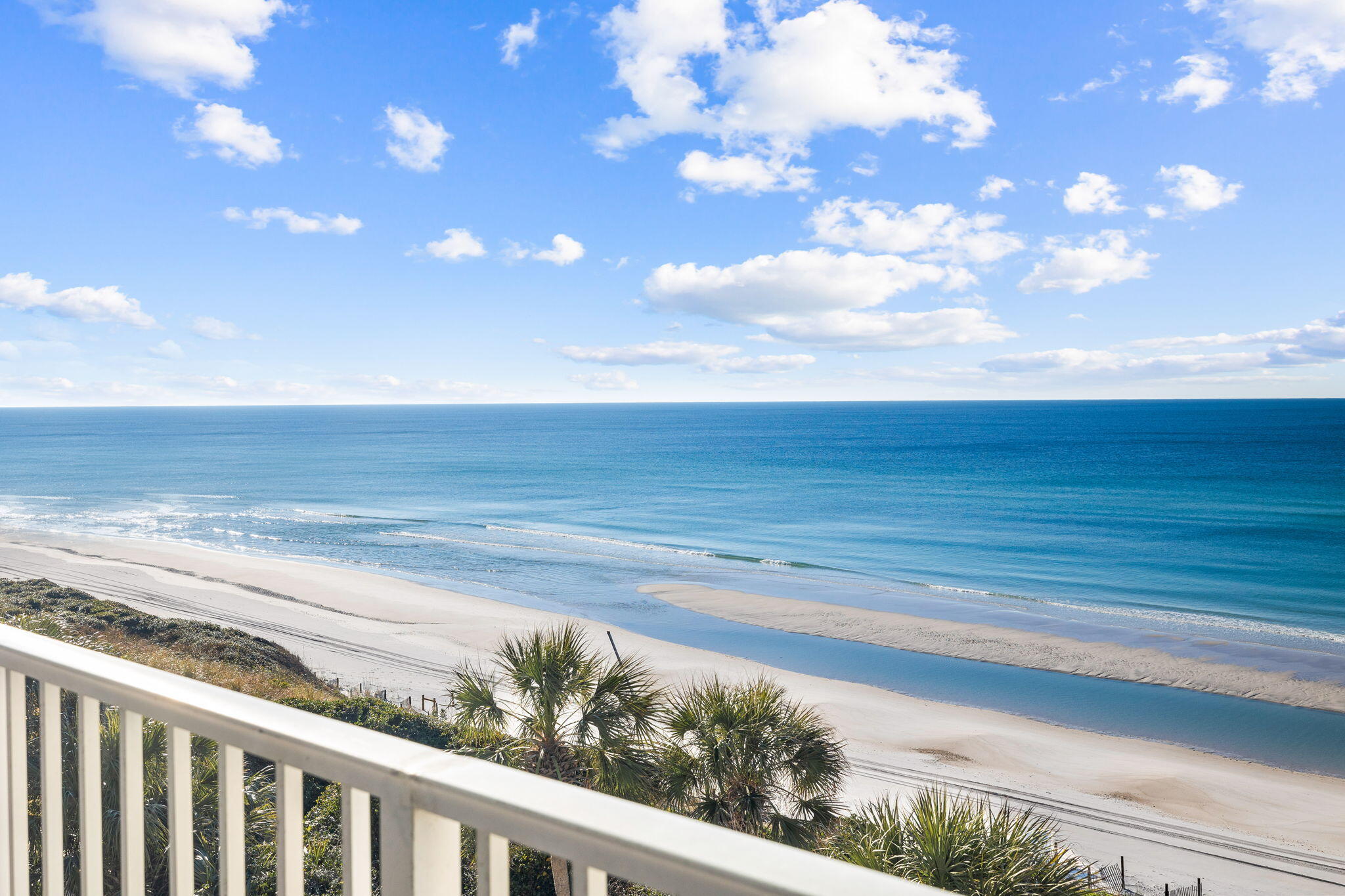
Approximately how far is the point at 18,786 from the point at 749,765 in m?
8.15

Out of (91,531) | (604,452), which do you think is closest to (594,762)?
(91,531)

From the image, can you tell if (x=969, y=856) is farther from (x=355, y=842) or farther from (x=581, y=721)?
(x=355, y=842)

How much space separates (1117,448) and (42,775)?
112m

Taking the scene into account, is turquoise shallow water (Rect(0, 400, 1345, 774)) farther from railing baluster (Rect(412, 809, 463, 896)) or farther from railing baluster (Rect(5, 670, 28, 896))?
railing baluster (Rect(412, 809, 463, 896))

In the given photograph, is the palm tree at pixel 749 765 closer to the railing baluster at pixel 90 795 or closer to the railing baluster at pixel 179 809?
the railing baluster at pixel 90 795

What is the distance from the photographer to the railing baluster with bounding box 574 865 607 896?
1001mm

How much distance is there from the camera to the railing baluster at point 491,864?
108cm

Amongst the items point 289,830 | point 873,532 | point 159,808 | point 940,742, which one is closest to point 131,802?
point 289,830

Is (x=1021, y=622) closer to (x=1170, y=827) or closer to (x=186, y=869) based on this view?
(x=1170, y=827)

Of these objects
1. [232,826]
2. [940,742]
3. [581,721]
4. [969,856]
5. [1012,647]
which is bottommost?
[940,742]

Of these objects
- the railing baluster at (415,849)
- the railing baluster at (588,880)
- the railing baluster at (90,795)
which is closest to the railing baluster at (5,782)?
the railing baluster at (90,795)

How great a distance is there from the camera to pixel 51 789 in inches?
72.4

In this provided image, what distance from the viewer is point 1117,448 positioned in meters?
100

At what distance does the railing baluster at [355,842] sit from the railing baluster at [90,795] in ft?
2.33
